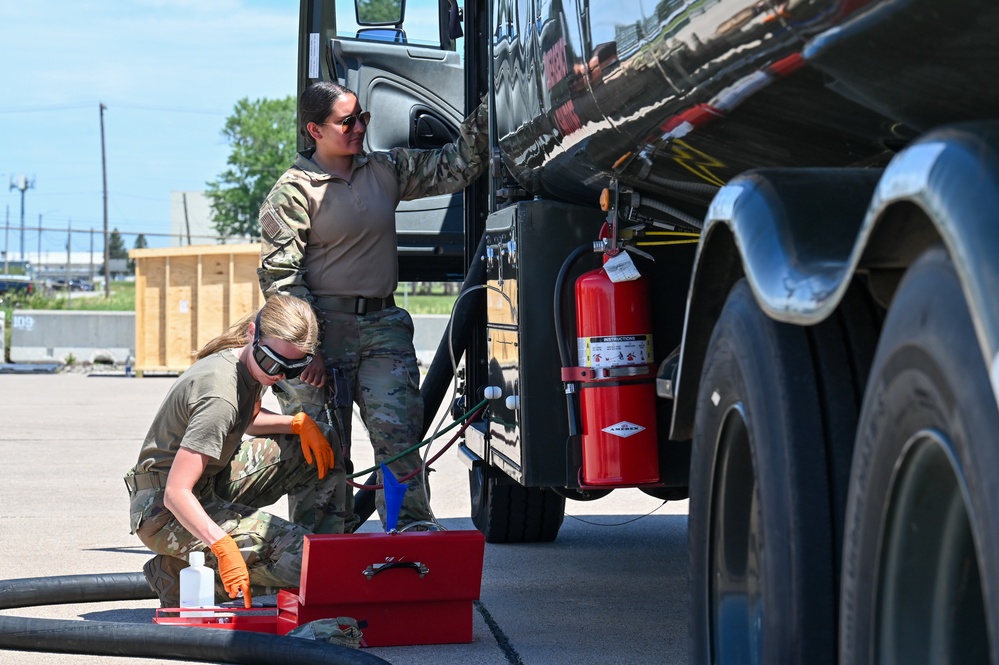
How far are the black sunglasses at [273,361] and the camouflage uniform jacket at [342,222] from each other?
685mm

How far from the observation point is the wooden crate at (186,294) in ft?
51.2

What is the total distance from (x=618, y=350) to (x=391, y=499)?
41.7 inches

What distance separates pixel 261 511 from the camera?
13.8 feet

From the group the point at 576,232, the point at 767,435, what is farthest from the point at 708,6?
the point at 576,232

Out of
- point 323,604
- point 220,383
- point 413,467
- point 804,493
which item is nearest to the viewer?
point 804,493

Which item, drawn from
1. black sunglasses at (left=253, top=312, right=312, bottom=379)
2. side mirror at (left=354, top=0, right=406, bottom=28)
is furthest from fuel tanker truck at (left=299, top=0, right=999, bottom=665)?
side mirror at (left=354, top=0, right=406, bottom=28)

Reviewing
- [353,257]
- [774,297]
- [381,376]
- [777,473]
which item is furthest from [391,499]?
[774,297]

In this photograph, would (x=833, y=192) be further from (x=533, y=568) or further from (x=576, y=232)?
(x=533, y=568)

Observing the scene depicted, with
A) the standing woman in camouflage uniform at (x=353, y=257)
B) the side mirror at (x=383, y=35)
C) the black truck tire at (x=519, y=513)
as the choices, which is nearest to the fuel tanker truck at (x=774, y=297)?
the standing woman in camouflage uniform at (x=353, y=257)

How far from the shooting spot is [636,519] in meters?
6.38

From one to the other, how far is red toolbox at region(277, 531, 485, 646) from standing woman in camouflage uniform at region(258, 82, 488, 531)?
2.71 feet

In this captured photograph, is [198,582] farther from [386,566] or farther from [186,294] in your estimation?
[186,294]

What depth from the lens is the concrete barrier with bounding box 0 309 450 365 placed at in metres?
17.8

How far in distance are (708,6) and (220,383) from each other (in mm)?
2459
